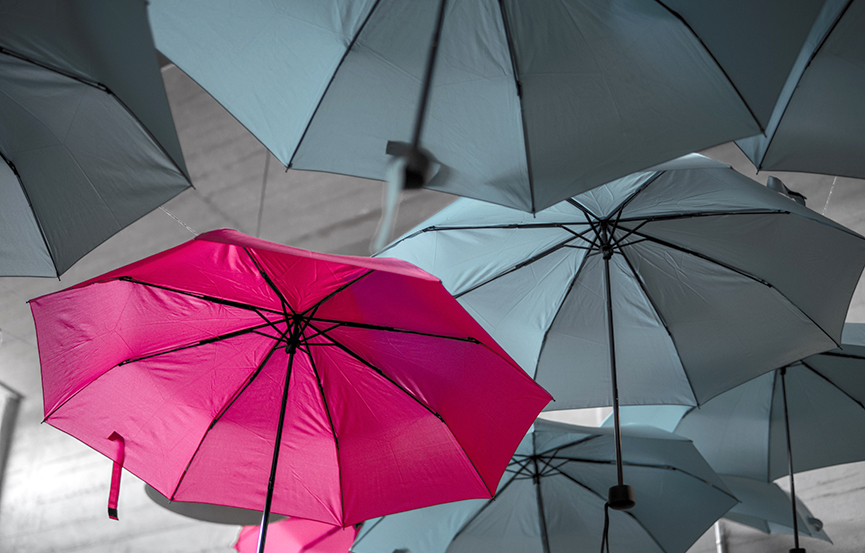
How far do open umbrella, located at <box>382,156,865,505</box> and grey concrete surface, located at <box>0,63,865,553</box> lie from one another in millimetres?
2793

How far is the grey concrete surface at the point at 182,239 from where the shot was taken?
312 inches

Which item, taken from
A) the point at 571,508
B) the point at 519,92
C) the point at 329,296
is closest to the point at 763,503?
the point at 571,508

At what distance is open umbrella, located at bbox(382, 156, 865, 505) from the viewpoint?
329 cm

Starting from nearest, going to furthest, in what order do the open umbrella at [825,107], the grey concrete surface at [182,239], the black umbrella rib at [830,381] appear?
the open umbrella at [825,107] → the black umbrella rib at [830,381] → the grey concrete surface at [182,239]

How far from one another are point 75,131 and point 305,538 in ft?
9.96

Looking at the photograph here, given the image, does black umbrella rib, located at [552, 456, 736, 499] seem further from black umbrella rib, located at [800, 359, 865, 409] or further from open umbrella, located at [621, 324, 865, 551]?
black umbrella rib, located at [800, 359, 865, 409]

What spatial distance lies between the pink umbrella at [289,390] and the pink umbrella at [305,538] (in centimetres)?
195

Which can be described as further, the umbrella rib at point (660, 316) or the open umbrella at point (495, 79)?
the umbrella rib at point (660, 316)

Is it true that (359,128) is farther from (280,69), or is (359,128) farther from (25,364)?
(25,364)

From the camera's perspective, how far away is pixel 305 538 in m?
4.52

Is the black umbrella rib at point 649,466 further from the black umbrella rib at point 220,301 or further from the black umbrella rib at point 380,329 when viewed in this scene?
the black umbrella rib at point 220,301

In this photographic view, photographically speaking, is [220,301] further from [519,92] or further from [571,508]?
[571,508]

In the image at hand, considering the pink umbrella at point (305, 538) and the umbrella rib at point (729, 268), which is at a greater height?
the umbrella rib at point (729, 268)

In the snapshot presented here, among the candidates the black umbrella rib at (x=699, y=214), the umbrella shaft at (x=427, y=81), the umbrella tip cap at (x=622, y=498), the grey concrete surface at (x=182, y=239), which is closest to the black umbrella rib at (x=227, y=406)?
the umbrella shaft at (x=427, y=81)
